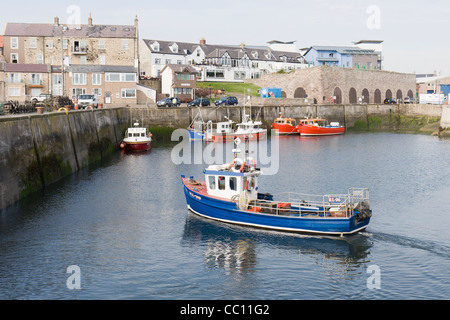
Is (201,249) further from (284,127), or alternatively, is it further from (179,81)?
(179,81)

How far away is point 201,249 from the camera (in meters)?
25.1

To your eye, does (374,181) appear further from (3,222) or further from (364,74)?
(364,74)

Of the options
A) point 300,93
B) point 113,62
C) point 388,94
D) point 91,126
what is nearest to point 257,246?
point 91,126

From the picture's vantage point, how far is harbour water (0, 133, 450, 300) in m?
20.6

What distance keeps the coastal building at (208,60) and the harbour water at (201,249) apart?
210 feet

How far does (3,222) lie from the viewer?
2838 cm

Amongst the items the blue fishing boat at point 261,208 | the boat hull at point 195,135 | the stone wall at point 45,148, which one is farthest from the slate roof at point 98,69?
the blue fishing boat at point 261,208

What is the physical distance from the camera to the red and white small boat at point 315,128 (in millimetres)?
77188

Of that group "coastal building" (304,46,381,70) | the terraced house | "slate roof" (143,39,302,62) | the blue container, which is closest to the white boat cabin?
the terraced house

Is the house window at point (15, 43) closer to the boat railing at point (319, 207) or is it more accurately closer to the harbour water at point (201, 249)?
the harbour water at point (201, 249)

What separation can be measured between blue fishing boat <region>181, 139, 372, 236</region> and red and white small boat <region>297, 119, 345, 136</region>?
47.7 metres
